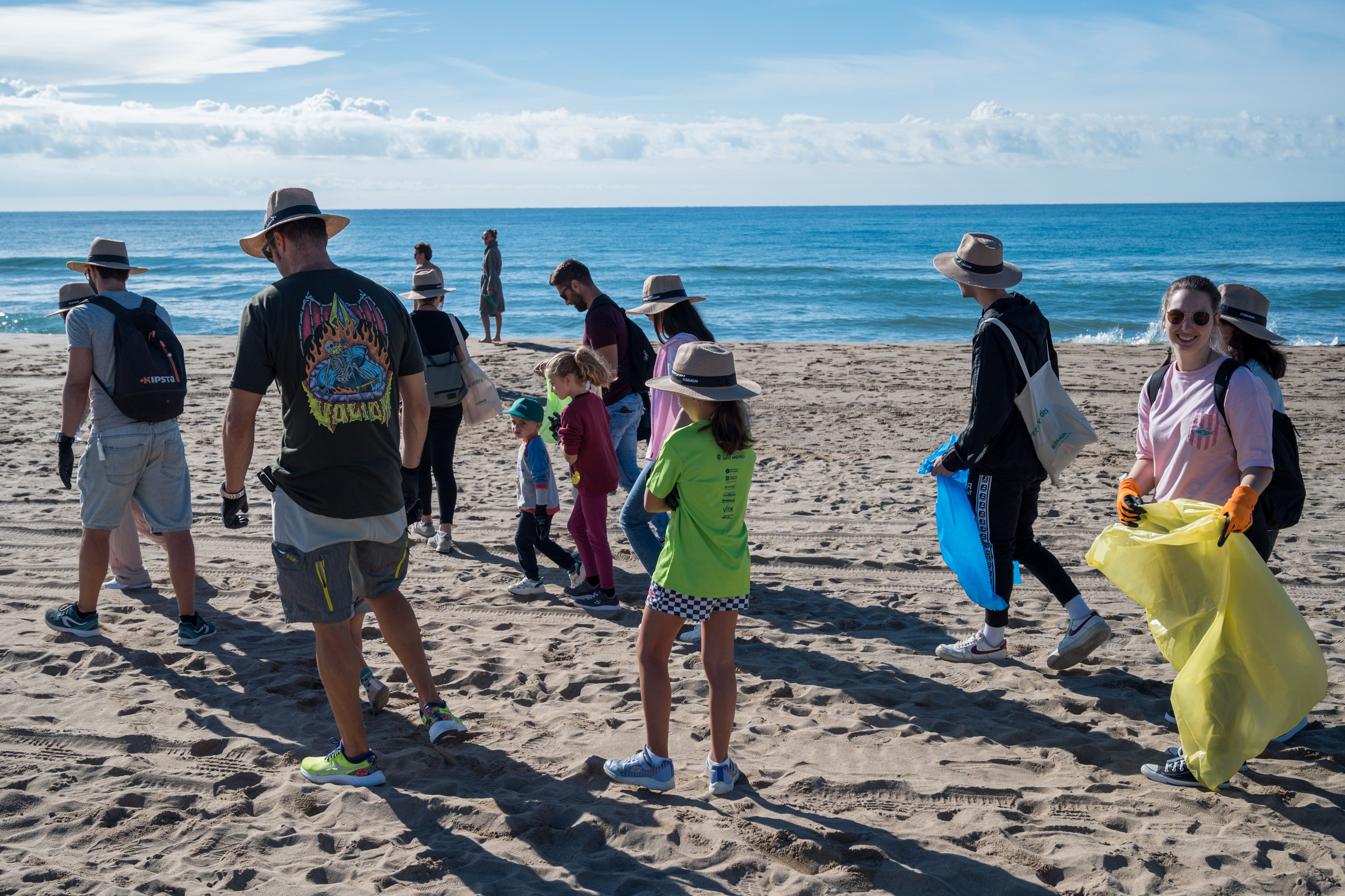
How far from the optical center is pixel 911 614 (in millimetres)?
5211

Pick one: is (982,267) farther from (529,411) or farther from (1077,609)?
(529,411)

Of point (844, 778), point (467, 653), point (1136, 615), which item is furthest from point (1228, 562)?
point (467, 653)

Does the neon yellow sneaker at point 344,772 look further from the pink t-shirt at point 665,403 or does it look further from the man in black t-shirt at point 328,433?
the pink t-shirt at point 665,403

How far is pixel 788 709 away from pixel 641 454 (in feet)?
16.2

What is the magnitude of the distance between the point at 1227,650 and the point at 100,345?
5.03 m

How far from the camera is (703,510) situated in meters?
3.15

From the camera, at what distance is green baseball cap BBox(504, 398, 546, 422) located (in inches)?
208

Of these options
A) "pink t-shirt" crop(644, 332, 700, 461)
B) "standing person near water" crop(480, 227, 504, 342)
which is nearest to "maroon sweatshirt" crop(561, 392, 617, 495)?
"pink t-shirt" crop(644, 332, 700, 461)

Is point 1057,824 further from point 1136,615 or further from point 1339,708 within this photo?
point 1136,615

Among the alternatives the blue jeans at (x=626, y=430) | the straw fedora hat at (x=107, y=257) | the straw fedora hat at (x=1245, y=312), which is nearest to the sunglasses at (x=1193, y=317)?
the straw fedora hat at (x=1245, y=312)

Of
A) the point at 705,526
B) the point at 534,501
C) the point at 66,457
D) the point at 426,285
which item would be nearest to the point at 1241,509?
the point at 705,526

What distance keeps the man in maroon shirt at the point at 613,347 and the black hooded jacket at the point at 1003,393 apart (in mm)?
1799

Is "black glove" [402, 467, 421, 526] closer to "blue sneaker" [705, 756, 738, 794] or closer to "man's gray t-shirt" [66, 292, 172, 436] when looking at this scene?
"man's gray t-shirt" [66, 292, 172, 436]

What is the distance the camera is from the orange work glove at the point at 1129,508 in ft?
11.9
